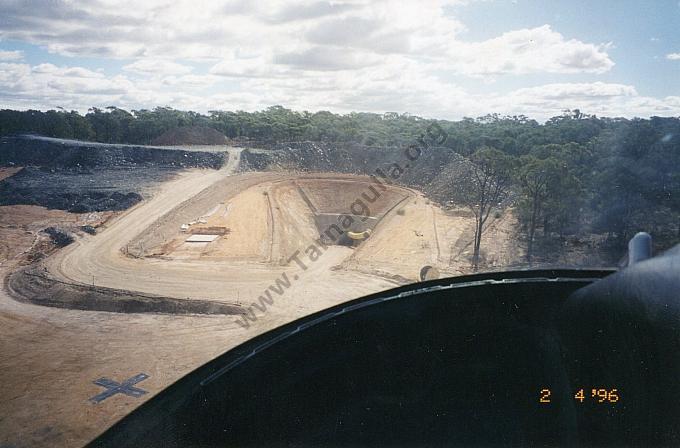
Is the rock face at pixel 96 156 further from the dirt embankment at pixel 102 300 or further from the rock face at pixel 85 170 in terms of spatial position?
the dirt embankment at pixel 102 300

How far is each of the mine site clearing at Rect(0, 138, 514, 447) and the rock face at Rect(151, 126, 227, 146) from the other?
14.6m

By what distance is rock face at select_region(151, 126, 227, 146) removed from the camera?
5475 cm

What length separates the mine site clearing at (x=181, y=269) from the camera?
→ 594 inches

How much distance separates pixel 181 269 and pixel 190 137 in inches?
1334

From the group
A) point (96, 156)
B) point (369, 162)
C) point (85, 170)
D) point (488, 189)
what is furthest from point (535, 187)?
point (96, 156)

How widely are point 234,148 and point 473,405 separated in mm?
48884

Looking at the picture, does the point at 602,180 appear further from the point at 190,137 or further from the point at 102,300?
the point at 190,137

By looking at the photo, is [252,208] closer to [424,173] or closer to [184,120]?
[424,173]

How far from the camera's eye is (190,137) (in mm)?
55312

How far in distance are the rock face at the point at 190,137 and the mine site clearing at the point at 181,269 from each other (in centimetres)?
1462

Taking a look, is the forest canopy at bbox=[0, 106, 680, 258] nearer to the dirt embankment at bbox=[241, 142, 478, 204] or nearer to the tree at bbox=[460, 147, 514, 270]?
the tree at bbox=[460, 147, 514, 270]

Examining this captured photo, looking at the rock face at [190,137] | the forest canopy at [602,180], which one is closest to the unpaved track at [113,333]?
the forest canopy at [602,180]

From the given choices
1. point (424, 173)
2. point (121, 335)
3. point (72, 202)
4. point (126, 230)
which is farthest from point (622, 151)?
point (72, 202)

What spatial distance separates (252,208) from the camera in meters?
33.4
